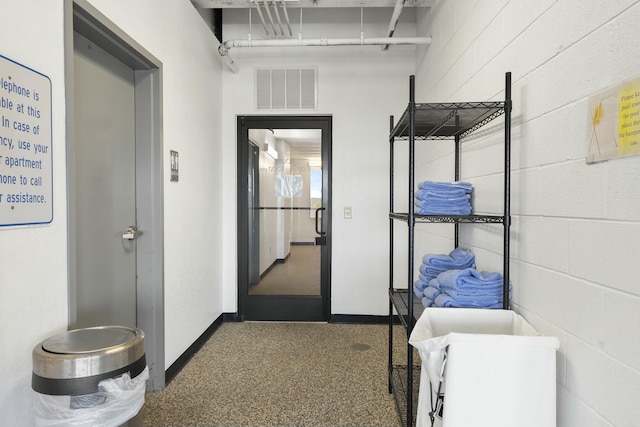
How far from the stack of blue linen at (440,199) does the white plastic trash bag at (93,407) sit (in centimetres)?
145

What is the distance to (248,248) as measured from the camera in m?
3.58

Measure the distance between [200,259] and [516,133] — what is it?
2520 mm

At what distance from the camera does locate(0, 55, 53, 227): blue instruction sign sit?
1.13 meters

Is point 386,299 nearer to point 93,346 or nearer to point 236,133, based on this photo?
point 236,133

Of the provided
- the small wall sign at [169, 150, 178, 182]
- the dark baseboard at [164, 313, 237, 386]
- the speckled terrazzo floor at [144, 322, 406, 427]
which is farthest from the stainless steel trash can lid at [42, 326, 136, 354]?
the small wall sign at [169, 150, 178, 182]

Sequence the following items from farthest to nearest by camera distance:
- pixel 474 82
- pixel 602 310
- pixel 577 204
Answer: pixel 474 82
pixel 577 204
pixel 602 310

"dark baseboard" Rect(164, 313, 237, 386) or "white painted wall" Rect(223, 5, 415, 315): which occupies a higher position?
"white painted wall" Rect(223, 5, 415, 315)

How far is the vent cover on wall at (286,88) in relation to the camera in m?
3.43

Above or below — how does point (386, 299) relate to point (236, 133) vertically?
below

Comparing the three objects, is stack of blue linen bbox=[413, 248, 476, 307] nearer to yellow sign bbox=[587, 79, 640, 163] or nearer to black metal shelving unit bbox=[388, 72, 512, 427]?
black metal shelving unit bbox=[388, 72, 512, 427]

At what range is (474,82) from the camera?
1.95 meters

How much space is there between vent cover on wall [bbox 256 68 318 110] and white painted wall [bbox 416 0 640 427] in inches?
77.3

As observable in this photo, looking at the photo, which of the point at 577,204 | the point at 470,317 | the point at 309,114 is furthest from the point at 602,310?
the point at 309,114

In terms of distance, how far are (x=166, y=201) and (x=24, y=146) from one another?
109cm
